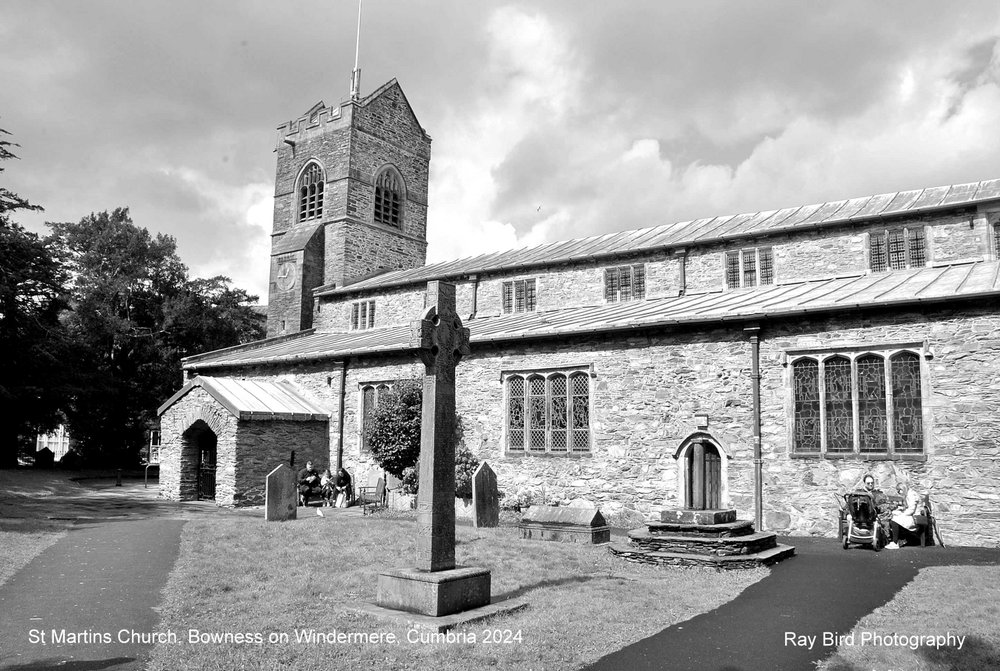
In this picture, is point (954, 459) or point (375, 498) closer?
point (954, 459)

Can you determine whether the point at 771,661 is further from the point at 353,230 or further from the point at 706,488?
the point at 353,230

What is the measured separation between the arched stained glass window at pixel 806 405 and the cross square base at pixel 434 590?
10091mm

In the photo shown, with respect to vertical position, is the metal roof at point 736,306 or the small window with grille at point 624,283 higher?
the small window with grille at point 624,283

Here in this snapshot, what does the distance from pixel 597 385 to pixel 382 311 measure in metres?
13.4

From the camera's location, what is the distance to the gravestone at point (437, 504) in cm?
808

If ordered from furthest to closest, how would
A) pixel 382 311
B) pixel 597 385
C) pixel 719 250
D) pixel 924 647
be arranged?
pixel 382 311 < pixel 719 250 < pixel 597 385 < pixel 924 647

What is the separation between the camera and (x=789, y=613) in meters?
8.81

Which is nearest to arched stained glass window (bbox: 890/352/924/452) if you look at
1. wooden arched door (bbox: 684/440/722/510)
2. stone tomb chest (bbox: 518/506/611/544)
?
wooden arched door (bbox: 684/440/722/510)

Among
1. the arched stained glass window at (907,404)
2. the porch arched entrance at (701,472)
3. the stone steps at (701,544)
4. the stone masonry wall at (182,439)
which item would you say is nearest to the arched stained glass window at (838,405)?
the arched stained glass window at (907,404)

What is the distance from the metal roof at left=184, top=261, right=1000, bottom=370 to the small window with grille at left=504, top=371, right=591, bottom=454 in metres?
1.28

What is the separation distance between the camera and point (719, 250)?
72.2 ft

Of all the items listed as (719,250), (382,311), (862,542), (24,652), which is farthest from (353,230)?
(24,652)

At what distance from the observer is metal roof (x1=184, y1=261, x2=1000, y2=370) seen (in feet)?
51.2

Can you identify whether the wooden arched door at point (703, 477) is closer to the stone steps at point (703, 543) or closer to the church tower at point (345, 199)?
the stone steps at point (703, 543)
